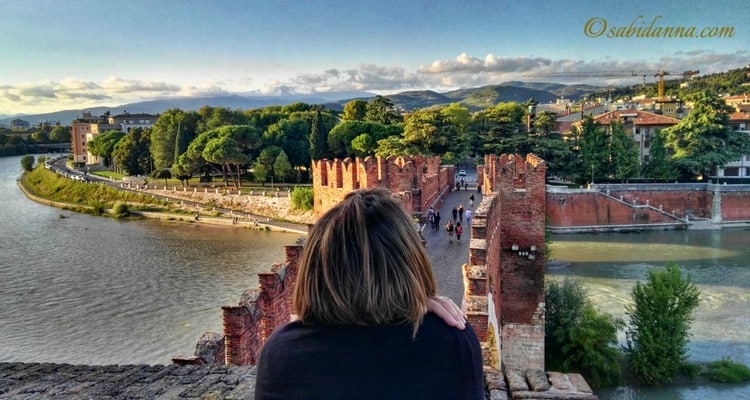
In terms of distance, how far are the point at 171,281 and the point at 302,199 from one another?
11281 millimetres

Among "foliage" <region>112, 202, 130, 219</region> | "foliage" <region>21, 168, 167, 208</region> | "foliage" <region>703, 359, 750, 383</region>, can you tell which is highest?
"foliage" <region>21, 168, 167, 208</region>

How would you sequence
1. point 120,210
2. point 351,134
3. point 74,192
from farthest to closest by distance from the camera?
point 74,192 → point 351,134 → point 120,210

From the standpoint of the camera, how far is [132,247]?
28906mm

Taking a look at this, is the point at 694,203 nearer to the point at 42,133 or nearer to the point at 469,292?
the point at 469,292

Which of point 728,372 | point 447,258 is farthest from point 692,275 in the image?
point 447,258

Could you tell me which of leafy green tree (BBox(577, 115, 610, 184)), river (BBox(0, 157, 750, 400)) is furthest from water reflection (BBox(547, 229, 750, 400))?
leafy green tree (BBox(577, 115, 610, 184))

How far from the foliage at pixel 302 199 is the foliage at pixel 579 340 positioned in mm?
18521

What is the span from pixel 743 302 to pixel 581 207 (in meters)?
13.1

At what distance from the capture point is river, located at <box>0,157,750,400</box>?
634 inches

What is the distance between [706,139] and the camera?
35.8 m

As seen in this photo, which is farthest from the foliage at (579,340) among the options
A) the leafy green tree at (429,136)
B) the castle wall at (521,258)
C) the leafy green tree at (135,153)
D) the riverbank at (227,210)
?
the leafy green tree at (135,153)

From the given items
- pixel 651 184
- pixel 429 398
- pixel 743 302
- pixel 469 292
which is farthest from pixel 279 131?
pixel 429 398

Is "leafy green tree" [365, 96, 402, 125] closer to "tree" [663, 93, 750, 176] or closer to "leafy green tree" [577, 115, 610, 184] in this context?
"leafy green tree" [577, 115, 610, 184]

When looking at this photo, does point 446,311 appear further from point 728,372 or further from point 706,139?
point 706,139
